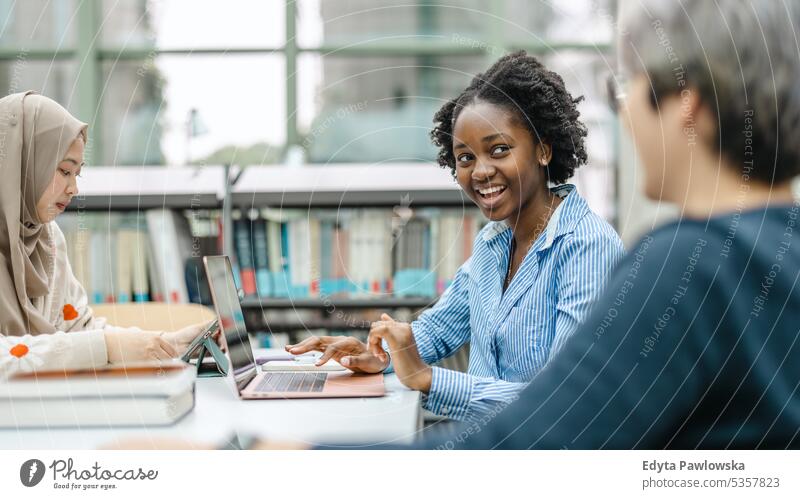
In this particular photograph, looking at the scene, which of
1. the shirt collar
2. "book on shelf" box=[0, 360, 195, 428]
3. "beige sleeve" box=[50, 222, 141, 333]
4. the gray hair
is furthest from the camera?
"beige sleeve" box=[50, 222, 141, 333]

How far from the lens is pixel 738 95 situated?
0.71 m

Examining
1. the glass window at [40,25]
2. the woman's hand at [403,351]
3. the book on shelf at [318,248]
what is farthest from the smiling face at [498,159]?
the glass window at [40,25]

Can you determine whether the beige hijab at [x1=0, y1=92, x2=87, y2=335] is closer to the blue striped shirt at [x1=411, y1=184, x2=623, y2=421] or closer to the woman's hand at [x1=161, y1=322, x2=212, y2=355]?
the woman's hand at [x1=161, y1=322, x2=212, y2=355]

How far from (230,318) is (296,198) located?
1.11m

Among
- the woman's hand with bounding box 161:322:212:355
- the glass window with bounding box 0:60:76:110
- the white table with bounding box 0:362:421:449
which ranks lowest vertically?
the white table with bounding box 0:362:421:449

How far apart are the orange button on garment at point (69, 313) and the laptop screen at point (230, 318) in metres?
0.45

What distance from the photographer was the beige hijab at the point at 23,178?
1235mm

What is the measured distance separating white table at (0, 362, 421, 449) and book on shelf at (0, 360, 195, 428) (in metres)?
0.02

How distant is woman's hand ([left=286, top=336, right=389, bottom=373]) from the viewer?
1.26m

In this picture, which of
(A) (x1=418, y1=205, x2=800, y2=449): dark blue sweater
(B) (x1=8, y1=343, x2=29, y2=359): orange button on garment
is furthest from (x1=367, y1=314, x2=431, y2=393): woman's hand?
(B) (x1=8, y1=343, x2=29, y2=359): orange button on garment

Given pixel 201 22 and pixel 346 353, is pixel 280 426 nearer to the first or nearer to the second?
pixel 346 353

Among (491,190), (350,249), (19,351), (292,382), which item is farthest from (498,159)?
(350,249)
